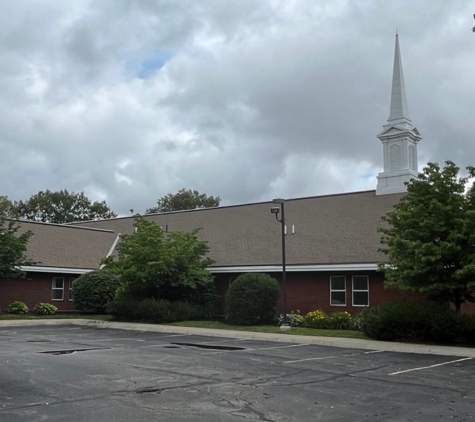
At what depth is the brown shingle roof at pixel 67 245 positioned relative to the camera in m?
34.2

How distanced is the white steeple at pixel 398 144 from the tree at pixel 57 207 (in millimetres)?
48576

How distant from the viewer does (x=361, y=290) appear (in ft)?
89.6

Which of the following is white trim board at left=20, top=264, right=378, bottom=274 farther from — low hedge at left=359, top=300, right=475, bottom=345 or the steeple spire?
the steeple spire

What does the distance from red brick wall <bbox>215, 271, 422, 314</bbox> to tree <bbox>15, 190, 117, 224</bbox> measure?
5006 cm

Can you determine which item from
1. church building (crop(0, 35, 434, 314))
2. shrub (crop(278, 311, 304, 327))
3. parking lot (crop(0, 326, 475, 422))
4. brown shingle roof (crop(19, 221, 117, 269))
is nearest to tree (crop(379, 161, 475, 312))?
parking lot (crop(0, 326, 475, 422))

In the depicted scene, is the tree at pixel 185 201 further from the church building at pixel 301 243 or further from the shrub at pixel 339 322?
the shrub at pixel 339 322

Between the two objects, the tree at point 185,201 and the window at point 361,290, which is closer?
the window at point 361,290

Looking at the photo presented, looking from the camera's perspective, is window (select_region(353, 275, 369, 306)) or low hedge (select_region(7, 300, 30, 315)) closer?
window (select_region(353, 275, 369, 306))

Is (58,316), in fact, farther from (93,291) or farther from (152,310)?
(152,310)

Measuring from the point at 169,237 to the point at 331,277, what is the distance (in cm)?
827

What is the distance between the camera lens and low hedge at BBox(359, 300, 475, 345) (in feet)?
64.1

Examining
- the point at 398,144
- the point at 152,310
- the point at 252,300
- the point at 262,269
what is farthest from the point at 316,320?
the point at 398,144

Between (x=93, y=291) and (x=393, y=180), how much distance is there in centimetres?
1691

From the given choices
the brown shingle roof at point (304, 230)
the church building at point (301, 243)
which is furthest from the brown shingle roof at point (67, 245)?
the brown shingle roof at point (304, 230)
